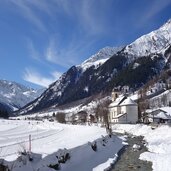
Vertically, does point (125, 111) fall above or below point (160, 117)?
above

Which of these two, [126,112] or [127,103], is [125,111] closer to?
[126,112]

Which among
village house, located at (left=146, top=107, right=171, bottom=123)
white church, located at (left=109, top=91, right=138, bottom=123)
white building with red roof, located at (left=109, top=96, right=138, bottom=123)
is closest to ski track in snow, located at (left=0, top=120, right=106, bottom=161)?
village house, located at (left=146, top=107, right=171, bottom=123)

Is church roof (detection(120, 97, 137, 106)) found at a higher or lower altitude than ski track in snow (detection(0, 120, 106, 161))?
higher

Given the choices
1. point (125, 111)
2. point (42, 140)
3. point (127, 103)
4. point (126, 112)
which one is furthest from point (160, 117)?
point (42, 140)

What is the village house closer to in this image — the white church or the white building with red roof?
the white church

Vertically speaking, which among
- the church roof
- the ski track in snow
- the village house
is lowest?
the ski track in snow

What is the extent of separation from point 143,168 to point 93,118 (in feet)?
554

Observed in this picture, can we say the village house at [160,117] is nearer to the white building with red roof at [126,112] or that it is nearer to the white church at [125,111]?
the white church at [125,111]

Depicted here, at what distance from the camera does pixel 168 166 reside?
28.0 m

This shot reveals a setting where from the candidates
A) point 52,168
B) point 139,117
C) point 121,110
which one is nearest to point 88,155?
point 52,168

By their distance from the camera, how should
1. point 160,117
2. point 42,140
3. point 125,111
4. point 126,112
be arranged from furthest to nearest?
point 125,111
point 126,112
point 160,117
point 42,140

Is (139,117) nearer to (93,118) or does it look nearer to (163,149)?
(93,118)

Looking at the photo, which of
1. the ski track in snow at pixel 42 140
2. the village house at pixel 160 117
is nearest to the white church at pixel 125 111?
the village house at pixel 160 117

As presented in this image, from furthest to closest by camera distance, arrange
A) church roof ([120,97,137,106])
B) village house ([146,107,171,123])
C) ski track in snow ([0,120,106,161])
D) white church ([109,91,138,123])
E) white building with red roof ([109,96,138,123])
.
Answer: church roof ([120,97,137,106]) < white church ([109,91,138,123]) < white building with red roof ([109,96,138,123]) < village house ([146,107,171,123]) < ski track in snow ([0,120,106,161])
